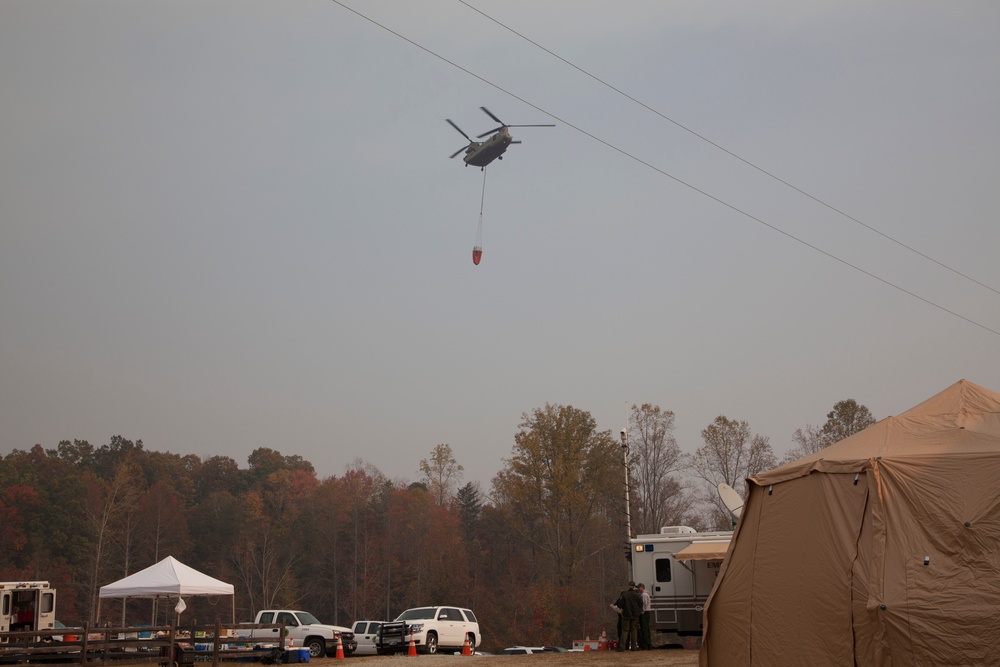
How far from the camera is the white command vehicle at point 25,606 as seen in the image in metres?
24.8

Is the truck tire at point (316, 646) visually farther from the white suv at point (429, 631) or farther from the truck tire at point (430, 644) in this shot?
the truck tire at point (430, 644)

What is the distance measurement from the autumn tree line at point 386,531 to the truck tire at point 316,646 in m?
25.6

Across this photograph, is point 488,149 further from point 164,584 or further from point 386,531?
point 386,531

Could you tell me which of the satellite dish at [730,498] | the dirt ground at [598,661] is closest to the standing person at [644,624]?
the dirt ground at [598,661]

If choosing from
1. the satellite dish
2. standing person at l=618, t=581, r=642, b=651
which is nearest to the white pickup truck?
standing person at l=618, t=581, r=642, b=651

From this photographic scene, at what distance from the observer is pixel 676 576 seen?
2319 cm

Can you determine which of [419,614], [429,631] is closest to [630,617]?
[429,631]

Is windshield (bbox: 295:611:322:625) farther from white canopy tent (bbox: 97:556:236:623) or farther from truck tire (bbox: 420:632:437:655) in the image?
white canopy tent (bbox: 97:556:236:623)

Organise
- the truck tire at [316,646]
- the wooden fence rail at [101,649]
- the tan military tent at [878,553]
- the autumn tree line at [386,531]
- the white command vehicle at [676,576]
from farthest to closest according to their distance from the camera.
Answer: the autumn tree line at [386,531] → the truck tire at [316,646] → the white command vehicle at [676,576] → the wooden fence rail at [101,649] → the tan military tent at [878,553]

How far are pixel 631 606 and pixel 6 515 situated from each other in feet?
200

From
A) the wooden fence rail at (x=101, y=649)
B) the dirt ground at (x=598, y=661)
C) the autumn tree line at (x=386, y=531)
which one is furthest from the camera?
the autumn tree line at (x=386, y=531)

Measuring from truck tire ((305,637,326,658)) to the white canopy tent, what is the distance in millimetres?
6500

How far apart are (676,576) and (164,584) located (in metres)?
12.9

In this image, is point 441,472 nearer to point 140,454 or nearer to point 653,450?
point 653,450
